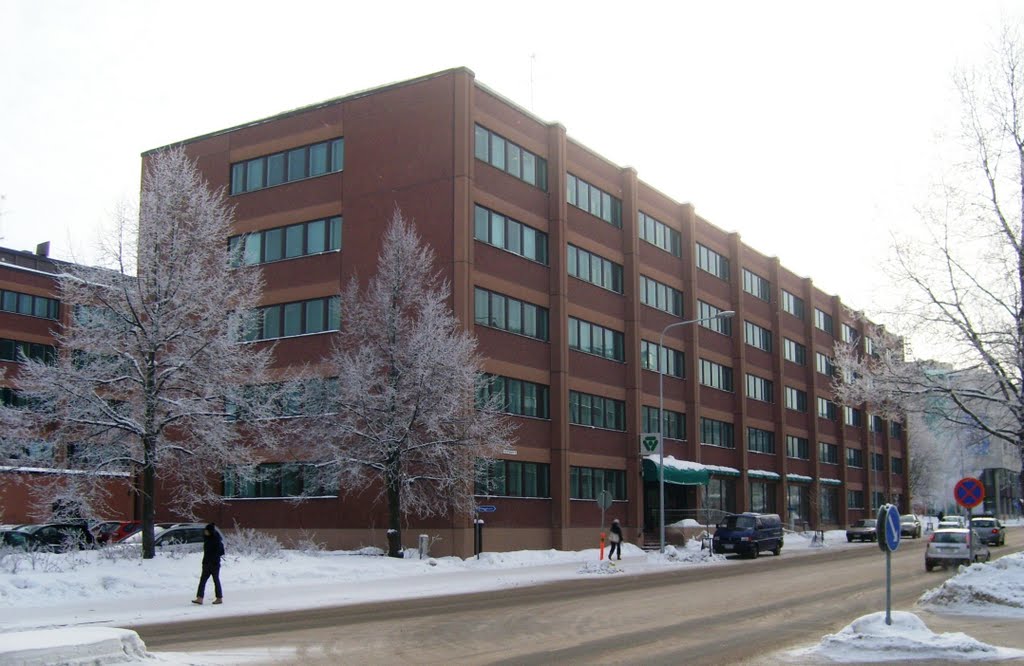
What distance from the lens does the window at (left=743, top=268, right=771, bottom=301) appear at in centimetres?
6514

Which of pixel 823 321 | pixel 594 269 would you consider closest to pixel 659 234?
pixel 594 269

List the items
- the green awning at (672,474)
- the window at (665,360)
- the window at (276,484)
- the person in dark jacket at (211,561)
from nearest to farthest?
the person in dark jacket at (211,561) → the window at (276,484) → the green awning at (672,474) → the window at (665,360)

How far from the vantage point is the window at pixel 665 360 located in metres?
51.2

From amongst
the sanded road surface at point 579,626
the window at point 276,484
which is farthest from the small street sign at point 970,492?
the window at point 276,484

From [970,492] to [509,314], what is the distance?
75.0ft

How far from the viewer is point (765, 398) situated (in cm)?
6669

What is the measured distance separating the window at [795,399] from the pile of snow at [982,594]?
4941 centimetres

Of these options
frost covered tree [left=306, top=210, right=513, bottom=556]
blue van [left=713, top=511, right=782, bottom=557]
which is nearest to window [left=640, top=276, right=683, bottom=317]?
blue van [left=713, top=511, right=782, bottom=557]

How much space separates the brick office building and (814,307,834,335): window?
25126mm

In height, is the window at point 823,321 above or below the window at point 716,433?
above

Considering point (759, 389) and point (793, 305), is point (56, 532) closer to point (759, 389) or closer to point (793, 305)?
point (759, 389)

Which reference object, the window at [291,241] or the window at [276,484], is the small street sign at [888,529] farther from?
the window at [291,241]

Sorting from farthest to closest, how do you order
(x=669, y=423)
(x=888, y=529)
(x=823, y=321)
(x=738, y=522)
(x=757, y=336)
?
(x=823, y=321) < (x=757, y=336) < (x=669, y=423) < (x=738, y=522) < (x=888, y=529)

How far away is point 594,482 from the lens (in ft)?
149
